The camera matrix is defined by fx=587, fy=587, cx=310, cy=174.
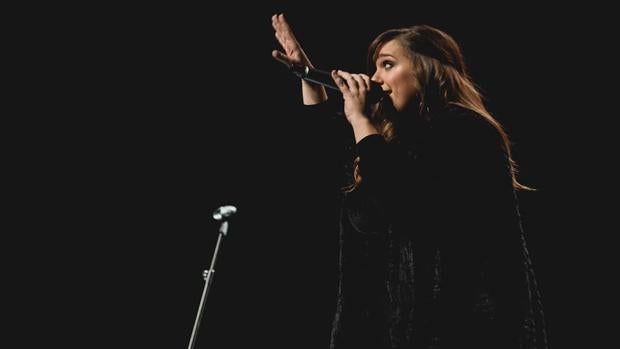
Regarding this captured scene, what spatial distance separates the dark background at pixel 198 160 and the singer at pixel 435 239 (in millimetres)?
1398

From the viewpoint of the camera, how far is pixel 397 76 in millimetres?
1226

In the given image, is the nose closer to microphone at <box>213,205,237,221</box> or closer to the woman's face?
the woman's face

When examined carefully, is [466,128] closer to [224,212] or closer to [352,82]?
[352,82]

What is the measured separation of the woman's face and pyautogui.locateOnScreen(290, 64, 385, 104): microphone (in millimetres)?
35

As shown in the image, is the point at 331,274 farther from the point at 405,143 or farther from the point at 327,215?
the point at 405,143

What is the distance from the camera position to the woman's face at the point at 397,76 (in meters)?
1.22

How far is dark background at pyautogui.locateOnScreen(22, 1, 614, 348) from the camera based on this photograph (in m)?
2.50

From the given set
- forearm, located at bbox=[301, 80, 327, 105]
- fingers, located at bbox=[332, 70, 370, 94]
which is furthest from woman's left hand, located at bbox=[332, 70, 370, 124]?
forearm, located at bbox=[301, 80, 327, 105]

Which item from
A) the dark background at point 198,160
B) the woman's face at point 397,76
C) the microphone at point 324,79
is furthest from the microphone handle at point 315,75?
the dark background at point 198,160

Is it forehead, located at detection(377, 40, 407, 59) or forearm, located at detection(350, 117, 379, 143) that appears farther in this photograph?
forehead, located at detection(377, 40, 407, 59)

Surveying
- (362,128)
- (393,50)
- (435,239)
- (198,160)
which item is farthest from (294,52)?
(198,160)

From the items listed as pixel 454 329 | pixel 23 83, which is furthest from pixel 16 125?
pixel 454 329

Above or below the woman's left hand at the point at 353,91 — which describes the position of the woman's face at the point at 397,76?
above

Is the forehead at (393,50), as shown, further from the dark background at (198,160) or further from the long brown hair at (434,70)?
the dark background at (198,160)
